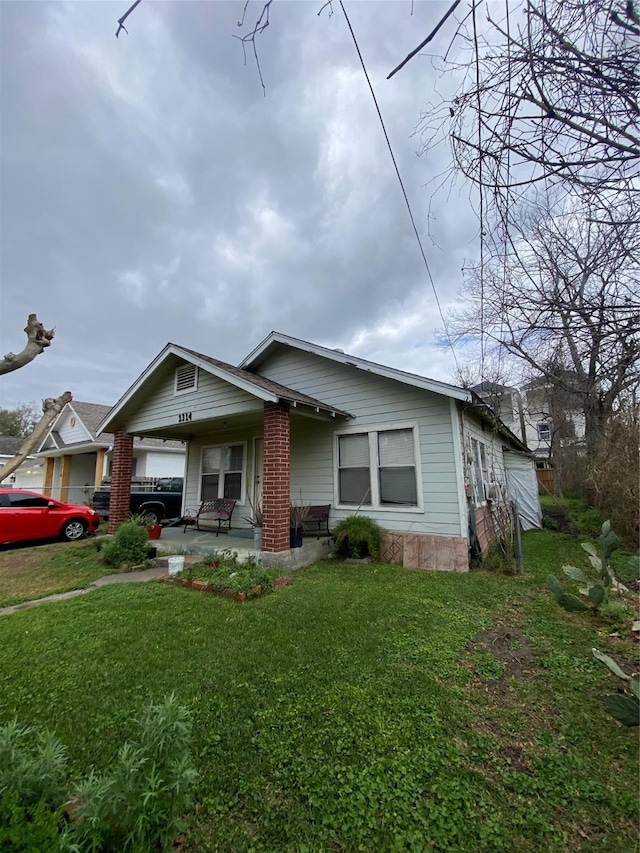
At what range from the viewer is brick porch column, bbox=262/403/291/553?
20.9ft

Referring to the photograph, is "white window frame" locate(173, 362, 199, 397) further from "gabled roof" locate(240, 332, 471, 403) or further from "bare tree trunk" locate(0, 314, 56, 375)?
"bare tree trunk" locate(0, 314, 56, 375)

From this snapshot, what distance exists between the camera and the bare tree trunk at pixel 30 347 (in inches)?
72.1

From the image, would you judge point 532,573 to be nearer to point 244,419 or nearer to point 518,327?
point 518,327

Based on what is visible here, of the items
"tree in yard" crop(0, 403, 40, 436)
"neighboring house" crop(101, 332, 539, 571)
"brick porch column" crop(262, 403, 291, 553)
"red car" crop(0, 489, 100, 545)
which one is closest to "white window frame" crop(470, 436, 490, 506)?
"neighboring house" crop(101, 332, 539, 571)

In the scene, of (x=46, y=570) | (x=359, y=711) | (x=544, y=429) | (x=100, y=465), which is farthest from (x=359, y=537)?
(x=544, y=429)

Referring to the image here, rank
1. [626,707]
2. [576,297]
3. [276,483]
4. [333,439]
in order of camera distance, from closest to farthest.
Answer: [626,707]
[576,297]
[276,483]
[333,439]

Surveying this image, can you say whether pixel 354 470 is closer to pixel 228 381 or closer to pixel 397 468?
pixel 397 468

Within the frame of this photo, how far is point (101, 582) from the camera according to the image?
6277 mm

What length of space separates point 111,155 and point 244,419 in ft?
18.0

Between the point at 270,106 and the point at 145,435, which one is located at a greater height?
the point at 270,106

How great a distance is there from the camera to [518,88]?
2449mm

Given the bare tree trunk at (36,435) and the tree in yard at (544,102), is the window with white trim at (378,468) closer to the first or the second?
the tree in yard at (544,102)

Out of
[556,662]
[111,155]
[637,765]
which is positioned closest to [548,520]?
[556,662]

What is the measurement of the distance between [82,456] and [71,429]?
1.81m
